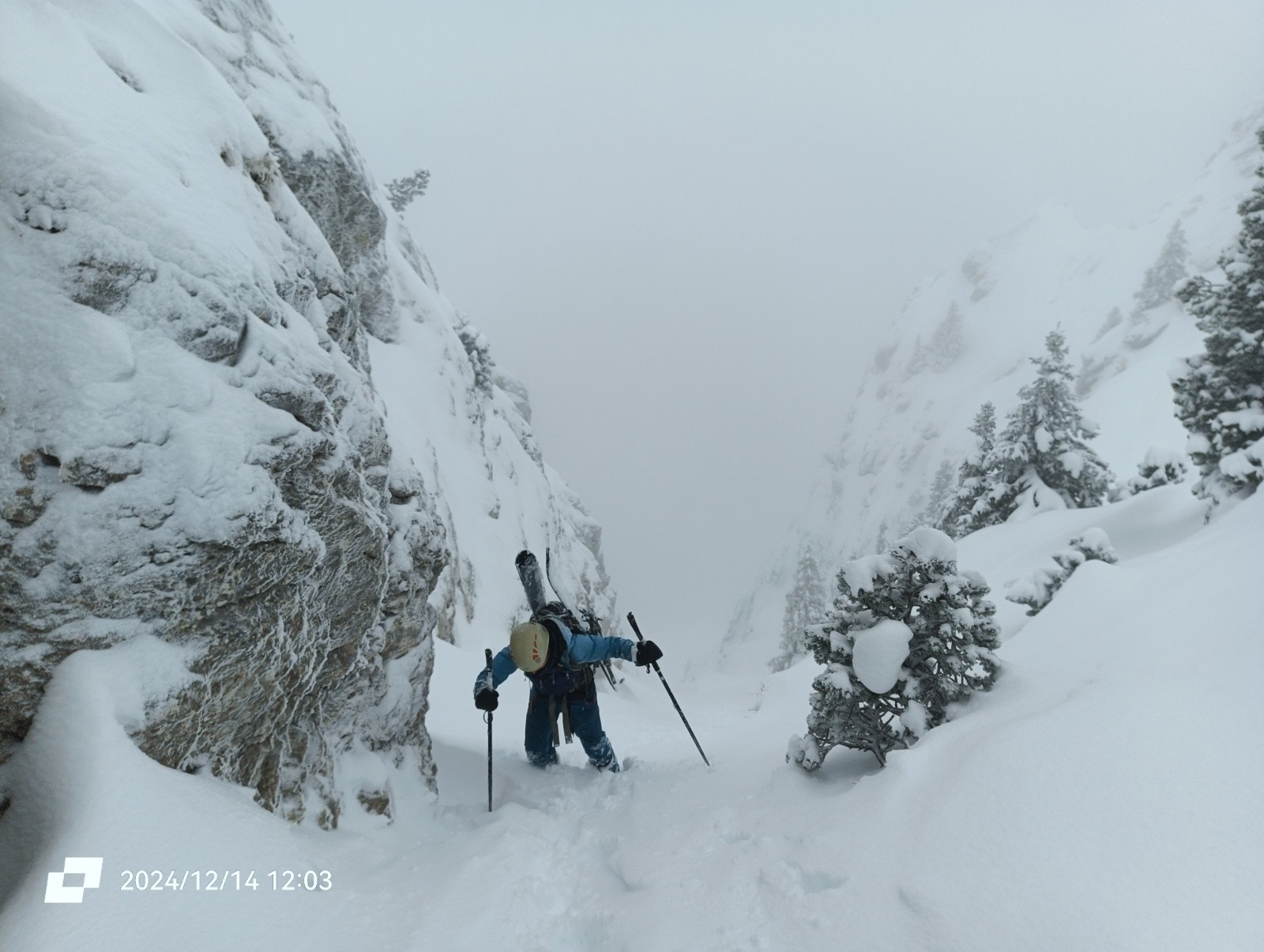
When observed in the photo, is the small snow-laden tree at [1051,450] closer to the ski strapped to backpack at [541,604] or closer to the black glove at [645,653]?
the black glove at [645,653]

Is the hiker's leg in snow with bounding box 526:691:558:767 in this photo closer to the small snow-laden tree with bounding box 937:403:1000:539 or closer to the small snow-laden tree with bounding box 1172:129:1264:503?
the small snow-laden tree with bounding box 1172:129:1264:503

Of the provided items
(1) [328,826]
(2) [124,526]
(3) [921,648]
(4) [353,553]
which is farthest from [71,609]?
(3) [921,648]

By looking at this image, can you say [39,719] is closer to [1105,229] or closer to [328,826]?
[328,826]

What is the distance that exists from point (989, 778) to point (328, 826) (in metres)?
5.96

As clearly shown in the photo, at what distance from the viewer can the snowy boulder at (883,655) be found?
6.12 meters

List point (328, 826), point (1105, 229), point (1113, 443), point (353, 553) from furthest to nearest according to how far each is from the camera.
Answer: point (1105, 229), point (1113, 443), point (353, 553), point (328, 826)

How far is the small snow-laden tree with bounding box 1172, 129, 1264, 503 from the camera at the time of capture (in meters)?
12.5

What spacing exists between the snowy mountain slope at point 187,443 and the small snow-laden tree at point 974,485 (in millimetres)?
24711

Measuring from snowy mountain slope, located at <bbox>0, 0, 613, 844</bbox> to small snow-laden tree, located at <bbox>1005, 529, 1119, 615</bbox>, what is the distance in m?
10.6

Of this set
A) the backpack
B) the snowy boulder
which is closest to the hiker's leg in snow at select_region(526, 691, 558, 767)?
the backpack

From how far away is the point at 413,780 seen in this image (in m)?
7.36

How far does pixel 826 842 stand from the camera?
443 cm

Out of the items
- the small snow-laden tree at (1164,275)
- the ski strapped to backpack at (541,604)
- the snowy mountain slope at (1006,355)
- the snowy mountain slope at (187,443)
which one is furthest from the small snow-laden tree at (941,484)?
the snowy mountain slope at (187,443)

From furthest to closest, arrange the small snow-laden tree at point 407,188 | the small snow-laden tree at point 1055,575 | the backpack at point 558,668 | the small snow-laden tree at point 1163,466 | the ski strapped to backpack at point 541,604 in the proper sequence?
1. the small snow-laden tree at point 407,188
2. the small snow-laden tree at point 1163,466
3. the small snow-laden tree at point 1055,575
4. the ski strapped to backpack at point 541,604
5. the backpack at point 558,668
